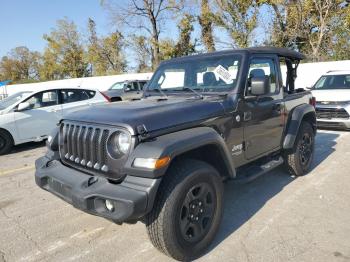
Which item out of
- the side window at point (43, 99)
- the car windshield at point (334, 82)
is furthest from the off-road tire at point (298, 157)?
the side window at point (43, 99)

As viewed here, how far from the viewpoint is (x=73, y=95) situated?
911cm

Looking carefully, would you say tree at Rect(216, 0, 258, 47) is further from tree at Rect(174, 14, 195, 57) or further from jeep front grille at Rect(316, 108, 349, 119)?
jeep front grille at Rect(316, 108, 349, 119)

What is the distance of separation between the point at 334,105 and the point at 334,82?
1.50 m

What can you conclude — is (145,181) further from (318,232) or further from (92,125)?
(318,232)

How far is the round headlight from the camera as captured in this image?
289cm

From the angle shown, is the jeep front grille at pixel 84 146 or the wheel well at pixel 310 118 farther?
the wheel well at pixel 310 118

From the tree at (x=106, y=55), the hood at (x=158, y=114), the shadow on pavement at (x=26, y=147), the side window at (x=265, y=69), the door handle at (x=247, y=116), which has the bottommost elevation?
the shadow on pavement at (x=26, y=147)

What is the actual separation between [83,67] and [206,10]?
26.6 m

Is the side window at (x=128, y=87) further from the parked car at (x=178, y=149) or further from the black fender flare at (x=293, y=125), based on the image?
the black fender flare at (x=293, y=125)

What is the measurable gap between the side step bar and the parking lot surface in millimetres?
441

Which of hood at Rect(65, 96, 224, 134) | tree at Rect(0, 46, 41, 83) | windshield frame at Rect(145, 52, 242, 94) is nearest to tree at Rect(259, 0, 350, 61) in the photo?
windshield frame at Rect(145, 52, 242, 94)

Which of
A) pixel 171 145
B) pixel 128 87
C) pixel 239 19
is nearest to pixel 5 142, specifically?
pixel 171 145

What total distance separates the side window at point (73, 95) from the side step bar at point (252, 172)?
6.20m

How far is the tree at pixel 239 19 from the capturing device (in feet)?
87.9
